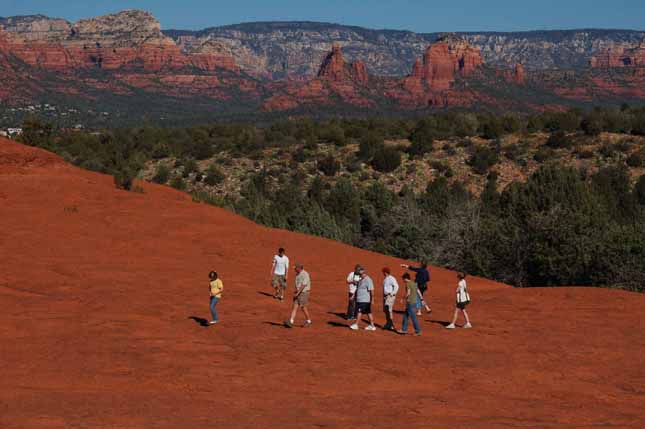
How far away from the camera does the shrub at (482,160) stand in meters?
63.7

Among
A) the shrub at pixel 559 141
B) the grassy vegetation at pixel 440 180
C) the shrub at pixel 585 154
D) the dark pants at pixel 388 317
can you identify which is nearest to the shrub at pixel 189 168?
the grassy vegetation at pixel 440 180

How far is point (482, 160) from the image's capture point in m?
64.1

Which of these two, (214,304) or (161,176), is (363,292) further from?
(161,176)

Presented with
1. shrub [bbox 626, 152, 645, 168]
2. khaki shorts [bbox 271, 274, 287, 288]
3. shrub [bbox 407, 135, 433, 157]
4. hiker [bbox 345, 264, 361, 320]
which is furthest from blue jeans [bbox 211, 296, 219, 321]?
shrub [bbox 407, 135, 433, 157]

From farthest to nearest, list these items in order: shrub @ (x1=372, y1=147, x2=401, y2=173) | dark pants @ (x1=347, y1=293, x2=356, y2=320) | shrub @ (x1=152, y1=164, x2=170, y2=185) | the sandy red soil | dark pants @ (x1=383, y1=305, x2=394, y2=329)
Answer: shrub @ (x1=372, y1=147, x2=401, y2=173)
shrub @ (x1=152, y1=164, x2=170, y2=185)
dark pants @ (x1=347, y1=293, x2=356, y2=320)
dark pants @ (x1=383, y1=305, x2=394, y2=329)
the sandy red soil

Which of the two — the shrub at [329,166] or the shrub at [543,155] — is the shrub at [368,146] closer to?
the shrub at [329,166]

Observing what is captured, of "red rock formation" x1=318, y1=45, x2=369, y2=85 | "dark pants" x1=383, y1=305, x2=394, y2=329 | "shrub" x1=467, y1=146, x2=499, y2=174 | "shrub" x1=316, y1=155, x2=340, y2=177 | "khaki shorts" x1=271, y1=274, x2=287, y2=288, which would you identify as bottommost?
"dark pants" x1=383, y1=305, x2=394, y2=329

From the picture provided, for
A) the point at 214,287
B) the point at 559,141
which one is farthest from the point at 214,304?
the point at 559,141

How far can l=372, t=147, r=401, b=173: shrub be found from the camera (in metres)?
65.3

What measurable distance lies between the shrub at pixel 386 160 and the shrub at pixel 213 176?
38.2 ft

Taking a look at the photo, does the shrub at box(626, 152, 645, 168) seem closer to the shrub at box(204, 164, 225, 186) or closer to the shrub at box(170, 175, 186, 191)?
the shrub at box(204, 164, 225, 186)

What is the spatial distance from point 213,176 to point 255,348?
4674 centimetres

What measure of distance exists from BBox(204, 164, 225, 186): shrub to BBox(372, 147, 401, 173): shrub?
11631mm

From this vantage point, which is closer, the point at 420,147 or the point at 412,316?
the point at 412,316
